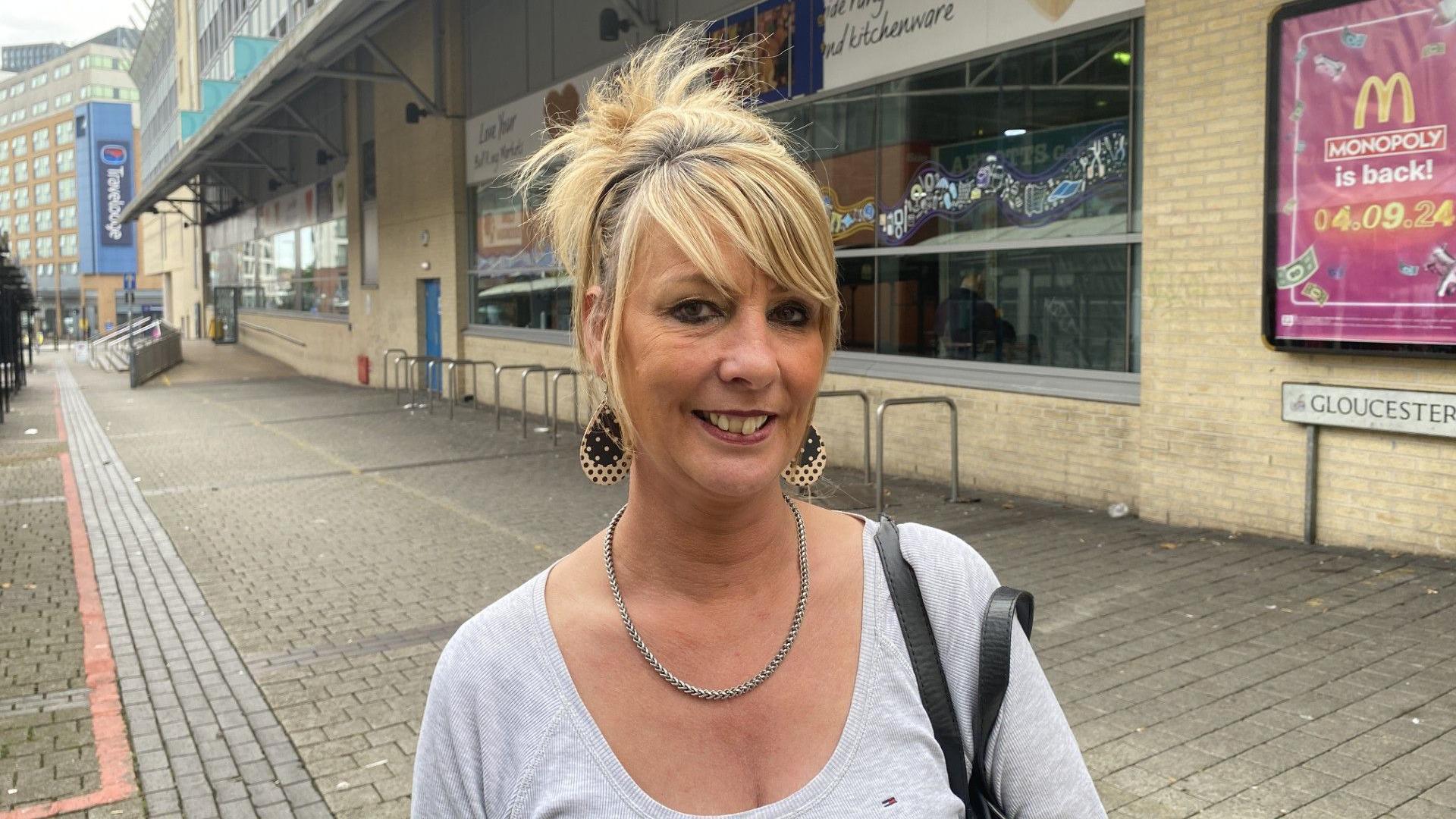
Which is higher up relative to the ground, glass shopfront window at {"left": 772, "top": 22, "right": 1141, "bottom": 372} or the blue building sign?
the blue building sign

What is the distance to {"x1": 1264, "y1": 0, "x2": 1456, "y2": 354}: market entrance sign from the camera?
6.53m

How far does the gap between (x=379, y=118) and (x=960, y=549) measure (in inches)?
958

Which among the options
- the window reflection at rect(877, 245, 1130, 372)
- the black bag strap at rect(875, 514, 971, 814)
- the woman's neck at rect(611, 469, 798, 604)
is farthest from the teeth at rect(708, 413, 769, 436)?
the window reflection at rect(877, 245, 1130, 372)

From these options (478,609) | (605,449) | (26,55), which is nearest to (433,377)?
(478,609)

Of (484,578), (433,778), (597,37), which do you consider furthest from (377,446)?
(433,778)

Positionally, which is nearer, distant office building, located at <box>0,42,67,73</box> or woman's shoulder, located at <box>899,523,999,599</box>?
woman's shoulder, located at <box>899,523,999,599</box>

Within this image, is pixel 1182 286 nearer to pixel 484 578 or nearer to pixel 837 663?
pixel 484 578

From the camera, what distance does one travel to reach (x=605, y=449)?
1675 mm

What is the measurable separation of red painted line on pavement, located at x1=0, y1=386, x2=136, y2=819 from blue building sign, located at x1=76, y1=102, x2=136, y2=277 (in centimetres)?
8798

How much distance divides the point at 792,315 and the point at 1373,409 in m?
6.57

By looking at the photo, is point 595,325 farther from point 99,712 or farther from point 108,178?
point 108,178

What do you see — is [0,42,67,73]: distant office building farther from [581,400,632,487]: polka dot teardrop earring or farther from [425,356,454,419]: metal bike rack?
[581,400,632,487]: polka dot teardrop earring

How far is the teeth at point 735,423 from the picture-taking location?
4.62 ft

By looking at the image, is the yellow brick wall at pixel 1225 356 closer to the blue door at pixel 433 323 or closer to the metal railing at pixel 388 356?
the blue door at pixel 433 323
